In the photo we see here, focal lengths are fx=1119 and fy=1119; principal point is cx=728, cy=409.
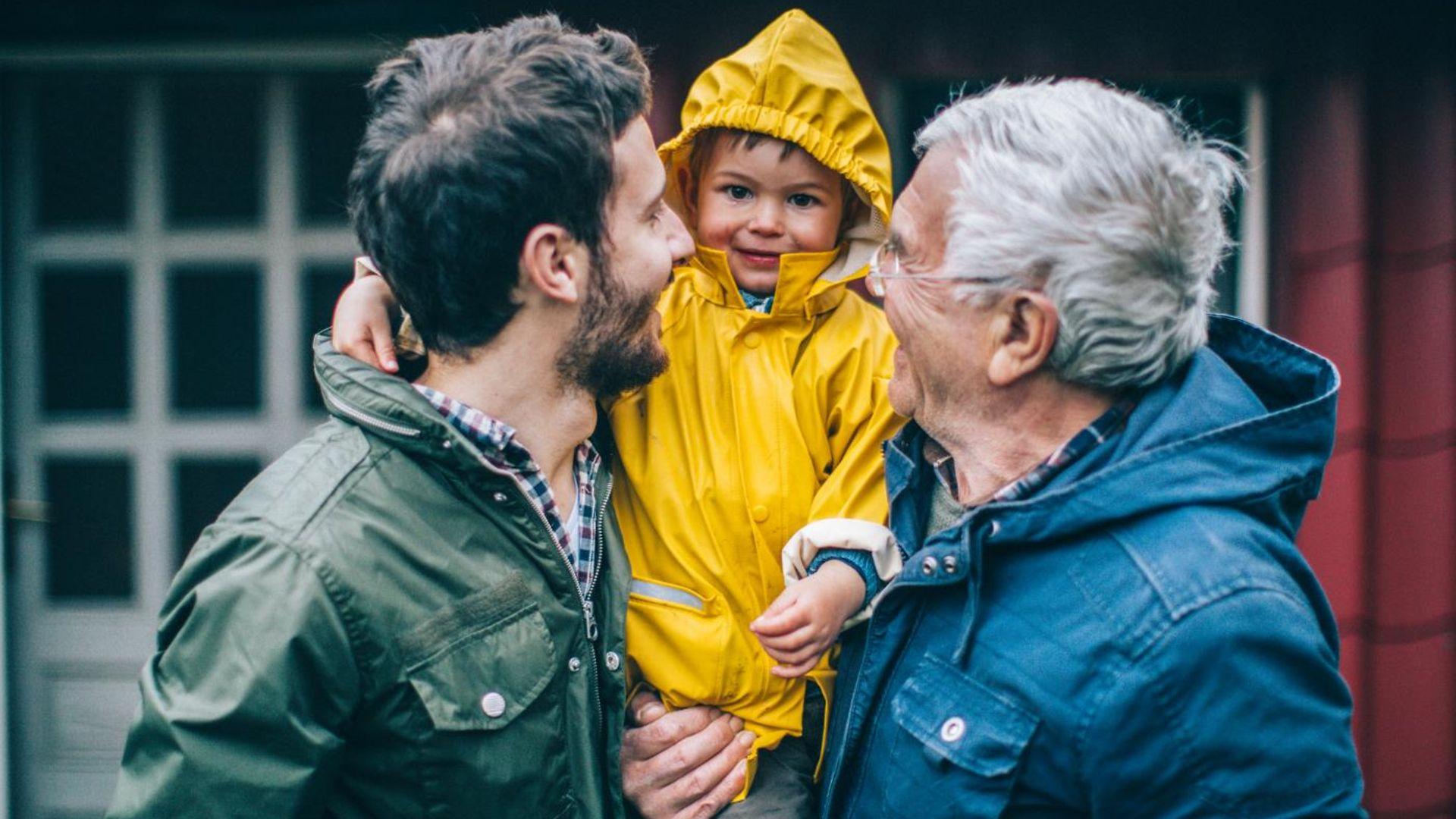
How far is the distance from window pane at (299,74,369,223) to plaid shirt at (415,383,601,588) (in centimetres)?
233

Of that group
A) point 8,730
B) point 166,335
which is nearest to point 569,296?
point 166,335

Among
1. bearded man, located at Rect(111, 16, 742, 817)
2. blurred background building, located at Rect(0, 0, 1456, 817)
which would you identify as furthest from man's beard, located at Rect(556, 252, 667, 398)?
blurred background building, located at Rect(0, 0, 1456, 817)

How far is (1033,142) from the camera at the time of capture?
1.53 m

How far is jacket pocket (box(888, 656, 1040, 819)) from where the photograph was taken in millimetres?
1448

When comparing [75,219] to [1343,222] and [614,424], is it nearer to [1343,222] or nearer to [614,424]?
[614,424]

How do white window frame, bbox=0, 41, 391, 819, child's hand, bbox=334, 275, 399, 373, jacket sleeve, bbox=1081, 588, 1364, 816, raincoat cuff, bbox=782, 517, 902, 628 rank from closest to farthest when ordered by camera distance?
jacket sleeve, bbox=1081, 588, 1364, 816
child's hand, bbox=334, 275, 399, 373
raincoat cuff, bbox=782, 517, 902, 628
white window frame, bbox=0, 41, 391, 819

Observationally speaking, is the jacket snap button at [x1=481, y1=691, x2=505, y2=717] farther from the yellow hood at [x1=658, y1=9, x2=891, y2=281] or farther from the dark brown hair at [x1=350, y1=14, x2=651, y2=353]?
the yellow hood at [x1=658, y1=9, x2=891, y2=281]

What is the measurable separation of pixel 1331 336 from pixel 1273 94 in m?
0.71

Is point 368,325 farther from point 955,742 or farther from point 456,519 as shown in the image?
point 955,742

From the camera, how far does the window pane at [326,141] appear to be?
12.3ft

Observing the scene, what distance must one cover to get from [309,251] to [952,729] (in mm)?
3021

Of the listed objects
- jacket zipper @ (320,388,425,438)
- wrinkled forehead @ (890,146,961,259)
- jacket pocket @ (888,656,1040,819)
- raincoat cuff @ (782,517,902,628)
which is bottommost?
jacket pocket @ (888,656,1040,819)

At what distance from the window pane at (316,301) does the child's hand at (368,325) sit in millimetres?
2157

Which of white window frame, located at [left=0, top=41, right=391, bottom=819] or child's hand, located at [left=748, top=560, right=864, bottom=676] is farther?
white window frame, located at [left=0, top=41, right=391, bottom=819]
